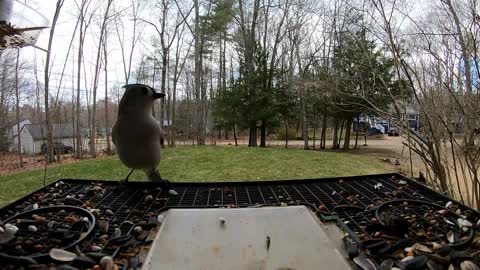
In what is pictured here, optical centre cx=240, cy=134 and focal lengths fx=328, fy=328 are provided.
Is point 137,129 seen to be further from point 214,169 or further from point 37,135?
point 37,135

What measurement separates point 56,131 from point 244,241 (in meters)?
9.78

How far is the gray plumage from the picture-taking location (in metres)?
1.67

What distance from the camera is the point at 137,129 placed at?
1.70 m

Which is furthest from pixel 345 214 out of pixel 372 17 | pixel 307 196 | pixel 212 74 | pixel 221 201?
pixel 212 74

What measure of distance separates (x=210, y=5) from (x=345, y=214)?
Answer: 1128 cm

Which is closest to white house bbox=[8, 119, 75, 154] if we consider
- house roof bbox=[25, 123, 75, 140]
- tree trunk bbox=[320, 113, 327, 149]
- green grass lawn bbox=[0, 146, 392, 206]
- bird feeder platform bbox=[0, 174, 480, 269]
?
house roof bbox=[25, 123, 75, 140]

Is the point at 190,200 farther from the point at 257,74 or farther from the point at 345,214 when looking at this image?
the point at 257,74

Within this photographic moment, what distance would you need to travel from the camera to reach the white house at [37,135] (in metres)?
9.01

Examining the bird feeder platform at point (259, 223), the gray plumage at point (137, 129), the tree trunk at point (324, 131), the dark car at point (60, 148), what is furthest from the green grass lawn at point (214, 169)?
the tree trunk at point (324, 131)

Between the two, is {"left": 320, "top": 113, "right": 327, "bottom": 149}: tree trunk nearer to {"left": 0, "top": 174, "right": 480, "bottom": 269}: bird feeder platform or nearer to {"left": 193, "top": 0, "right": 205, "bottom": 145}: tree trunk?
{"left": 193, "top": 0, "right": 205, "bottom": 145}: tree trunk

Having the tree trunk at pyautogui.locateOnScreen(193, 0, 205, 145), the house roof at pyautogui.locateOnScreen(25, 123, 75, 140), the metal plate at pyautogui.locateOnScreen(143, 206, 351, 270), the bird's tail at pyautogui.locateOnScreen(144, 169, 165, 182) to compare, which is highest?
the tree trunk at pyautogui.locateOnScreen(193, 0, 205, 145)

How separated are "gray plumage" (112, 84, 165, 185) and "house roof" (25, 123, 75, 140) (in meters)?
7.87

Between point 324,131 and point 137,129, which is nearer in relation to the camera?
point 137,129

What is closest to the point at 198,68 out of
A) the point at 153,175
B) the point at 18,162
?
the point at 18,162
